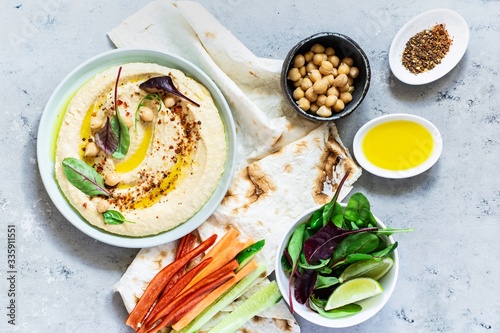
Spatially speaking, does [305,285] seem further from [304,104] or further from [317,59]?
[317,59]

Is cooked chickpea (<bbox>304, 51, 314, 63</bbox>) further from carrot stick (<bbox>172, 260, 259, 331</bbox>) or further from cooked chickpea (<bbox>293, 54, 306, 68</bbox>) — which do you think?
carrot stick (<bbox>172, 260, 259, 331</bbox>)

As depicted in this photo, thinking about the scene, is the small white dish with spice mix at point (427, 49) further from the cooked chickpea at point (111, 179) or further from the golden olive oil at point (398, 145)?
the cooked chickpea at point (111, 179)

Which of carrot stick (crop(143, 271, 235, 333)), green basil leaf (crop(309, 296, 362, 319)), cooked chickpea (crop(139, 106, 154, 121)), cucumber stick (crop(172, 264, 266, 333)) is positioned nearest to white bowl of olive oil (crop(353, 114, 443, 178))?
green basil leaf (crop(309, 296, 362, 319))

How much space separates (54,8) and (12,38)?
28 centimetres

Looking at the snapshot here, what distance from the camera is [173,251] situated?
10.5 ft

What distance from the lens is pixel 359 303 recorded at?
297 centimetres

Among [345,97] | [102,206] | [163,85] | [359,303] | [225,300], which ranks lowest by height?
[359,303]

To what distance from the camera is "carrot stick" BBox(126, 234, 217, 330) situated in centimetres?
309

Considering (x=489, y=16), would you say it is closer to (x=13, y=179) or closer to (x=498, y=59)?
(x=498, y=59)

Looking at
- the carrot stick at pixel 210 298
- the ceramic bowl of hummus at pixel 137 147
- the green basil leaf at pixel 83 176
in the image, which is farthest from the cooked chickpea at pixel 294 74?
the green basil leaf at pixel 83 176

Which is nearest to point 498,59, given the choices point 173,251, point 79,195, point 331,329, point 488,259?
point 488,259

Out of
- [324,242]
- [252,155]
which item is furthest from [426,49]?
[324,242]

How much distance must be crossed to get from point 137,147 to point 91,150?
24 centimetres

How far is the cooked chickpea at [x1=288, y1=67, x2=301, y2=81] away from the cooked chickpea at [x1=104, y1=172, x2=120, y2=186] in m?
1.04
